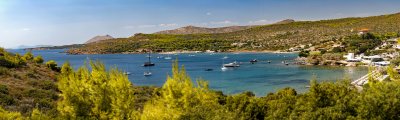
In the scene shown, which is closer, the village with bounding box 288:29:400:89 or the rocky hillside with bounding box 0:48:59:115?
the rocky hillside with bounding box 0:48:59:115

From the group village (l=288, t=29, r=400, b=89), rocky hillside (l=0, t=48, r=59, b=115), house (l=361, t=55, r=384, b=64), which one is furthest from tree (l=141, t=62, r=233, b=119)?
house (l=361, t=55, r=384, b=64)

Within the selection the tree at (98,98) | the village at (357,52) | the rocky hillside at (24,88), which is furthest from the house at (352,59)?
the tree at (98,98)

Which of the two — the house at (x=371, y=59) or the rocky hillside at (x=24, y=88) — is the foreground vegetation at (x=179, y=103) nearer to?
the rocky hillside at (x=24, y=88)

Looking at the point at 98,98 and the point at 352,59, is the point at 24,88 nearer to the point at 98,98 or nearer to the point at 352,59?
the point at 98,98

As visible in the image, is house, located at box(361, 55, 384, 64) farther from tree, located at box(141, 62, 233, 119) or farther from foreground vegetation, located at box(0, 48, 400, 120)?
tree, located at box(141, 62, 233, 119)

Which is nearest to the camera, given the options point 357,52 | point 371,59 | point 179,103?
point 179,103

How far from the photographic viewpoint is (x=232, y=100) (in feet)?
110

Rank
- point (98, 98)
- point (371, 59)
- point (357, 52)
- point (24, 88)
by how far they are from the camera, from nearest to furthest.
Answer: point (98, 98)
point (24, 88)
point (371, 59)
point (357, 52)

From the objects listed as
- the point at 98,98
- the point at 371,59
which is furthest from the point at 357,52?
the point at 98,98

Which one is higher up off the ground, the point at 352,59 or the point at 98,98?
the point at 98,98

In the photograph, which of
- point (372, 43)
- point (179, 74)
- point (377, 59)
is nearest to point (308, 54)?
point (372, 43)

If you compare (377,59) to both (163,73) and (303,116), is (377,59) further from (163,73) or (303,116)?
(303,116)

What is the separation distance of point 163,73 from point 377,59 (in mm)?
57140

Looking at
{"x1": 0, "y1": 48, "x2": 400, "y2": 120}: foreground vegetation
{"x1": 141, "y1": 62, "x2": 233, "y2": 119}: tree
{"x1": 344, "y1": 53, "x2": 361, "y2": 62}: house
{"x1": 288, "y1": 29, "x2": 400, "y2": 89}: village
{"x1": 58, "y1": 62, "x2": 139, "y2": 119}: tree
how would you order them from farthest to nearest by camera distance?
{"x1": 344, "y1": 53, "x2": 361, "y2": 62}: house
{"x1": 288, "y1": 29, "x2": 400, "y2": 89}: village
{"x1": 58, "y1": 62, "x2": 139, "y2": 119}: tree
{"x1": 141, "y1": 62, "x2": 233, "y2": 119}: tree
{"x1": 0, "y1": 48, "x2": 400, "y2": 120}: foreground vegetation
